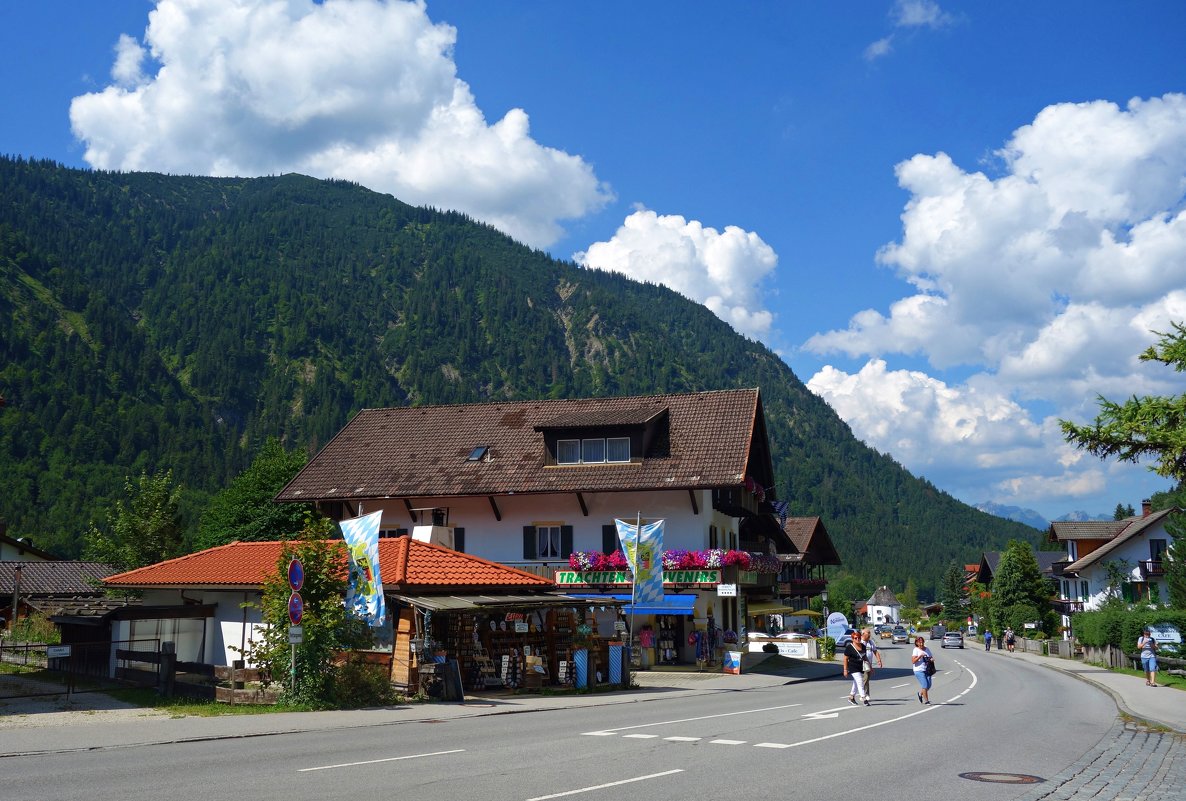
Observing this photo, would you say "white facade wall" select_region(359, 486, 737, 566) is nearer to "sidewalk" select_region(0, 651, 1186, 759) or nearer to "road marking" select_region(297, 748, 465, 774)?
"sidewalk" select_region(0, 651, 1186, 759)

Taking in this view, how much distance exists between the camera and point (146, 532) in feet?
197

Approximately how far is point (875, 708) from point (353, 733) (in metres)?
12.6

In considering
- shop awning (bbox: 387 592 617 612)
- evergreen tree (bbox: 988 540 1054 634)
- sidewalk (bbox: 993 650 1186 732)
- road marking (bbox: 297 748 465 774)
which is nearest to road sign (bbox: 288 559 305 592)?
shop awning (bbox: 387 592 617 612)

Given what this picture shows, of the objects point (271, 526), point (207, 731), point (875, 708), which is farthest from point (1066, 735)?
point (271, 526)

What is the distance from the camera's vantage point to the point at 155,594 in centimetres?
3247

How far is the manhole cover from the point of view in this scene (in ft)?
41.7

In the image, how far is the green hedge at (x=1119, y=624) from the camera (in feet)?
138

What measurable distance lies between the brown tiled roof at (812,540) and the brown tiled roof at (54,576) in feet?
161

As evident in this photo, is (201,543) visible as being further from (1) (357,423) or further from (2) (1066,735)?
(2) (1066,735)

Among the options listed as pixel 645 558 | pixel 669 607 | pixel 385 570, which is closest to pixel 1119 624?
pixel 669 607

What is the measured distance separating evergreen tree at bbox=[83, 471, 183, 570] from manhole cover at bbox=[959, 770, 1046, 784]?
181 ft

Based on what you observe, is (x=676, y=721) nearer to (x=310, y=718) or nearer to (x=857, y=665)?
(x=857, y=665)

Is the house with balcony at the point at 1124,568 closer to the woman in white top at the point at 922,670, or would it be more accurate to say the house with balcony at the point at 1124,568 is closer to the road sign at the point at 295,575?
the woman in white top at the point at 922,670

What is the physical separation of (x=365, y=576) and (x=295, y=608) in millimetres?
2596
